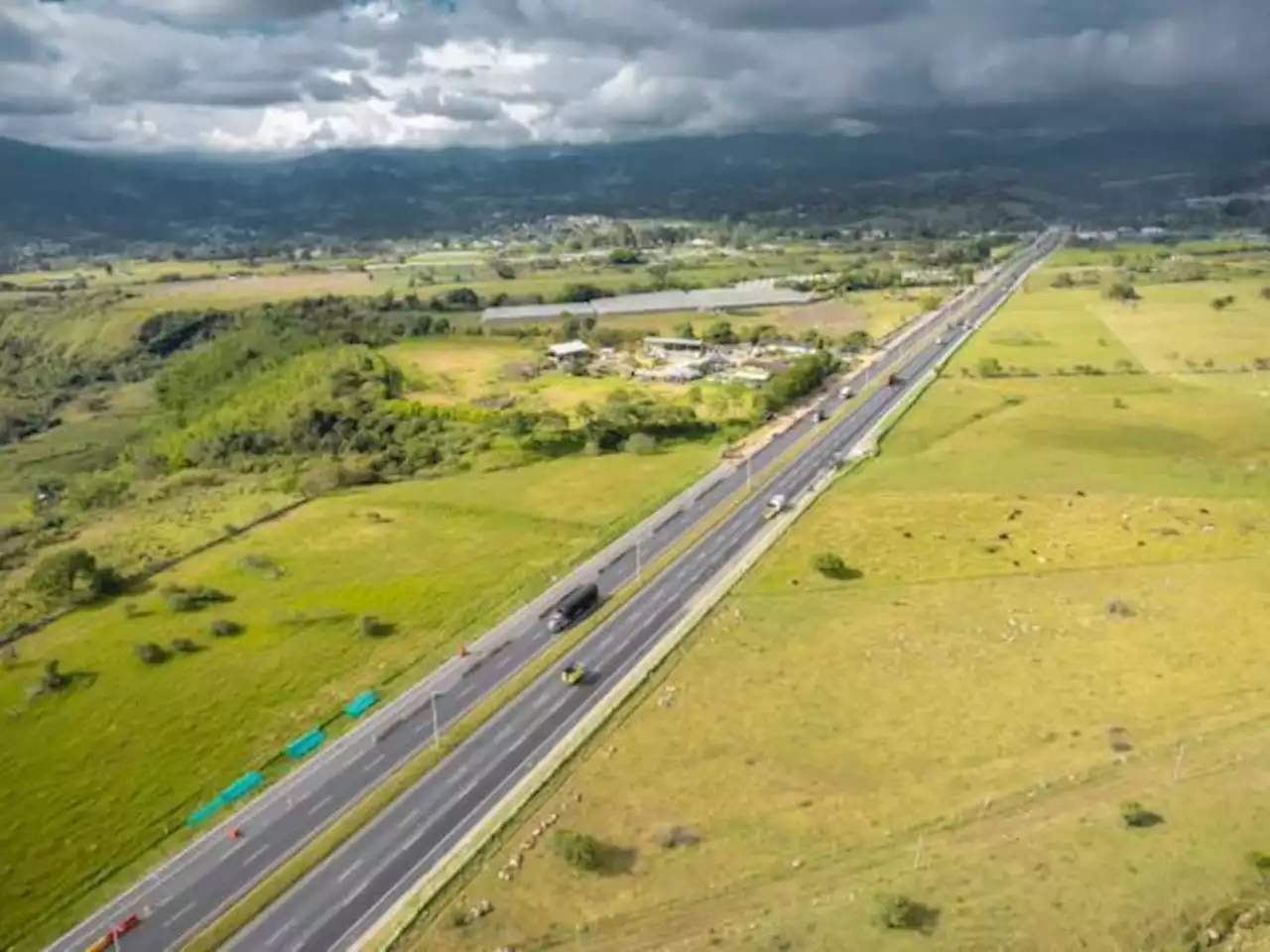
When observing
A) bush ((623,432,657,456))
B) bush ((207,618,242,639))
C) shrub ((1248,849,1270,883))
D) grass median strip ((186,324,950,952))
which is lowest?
bush ((207,618,242,639))

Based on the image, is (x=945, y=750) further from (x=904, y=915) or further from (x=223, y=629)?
(x=223, y=629)

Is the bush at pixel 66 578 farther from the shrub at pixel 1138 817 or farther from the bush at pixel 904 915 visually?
the shrub at pixel 1138 817

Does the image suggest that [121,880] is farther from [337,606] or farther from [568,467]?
[568,467]

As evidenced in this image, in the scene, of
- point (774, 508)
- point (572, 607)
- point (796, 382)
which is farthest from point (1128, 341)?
point (572, 607)

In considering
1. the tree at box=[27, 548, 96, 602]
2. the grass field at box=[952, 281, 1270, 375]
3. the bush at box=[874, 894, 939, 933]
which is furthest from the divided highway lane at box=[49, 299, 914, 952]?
the grass field at box=[952, 281, 1270, 375]

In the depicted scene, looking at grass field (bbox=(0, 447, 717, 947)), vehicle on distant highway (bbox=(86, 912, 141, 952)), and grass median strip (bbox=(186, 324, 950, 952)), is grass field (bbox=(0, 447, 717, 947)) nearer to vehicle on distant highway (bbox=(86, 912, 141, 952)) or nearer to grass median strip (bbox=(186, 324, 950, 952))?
vehicle on distant highway (bbox=(86, 912, 141, 952))

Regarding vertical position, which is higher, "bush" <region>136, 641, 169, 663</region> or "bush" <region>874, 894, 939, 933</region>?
"bush" <region>874, 894, 939, 933</region>

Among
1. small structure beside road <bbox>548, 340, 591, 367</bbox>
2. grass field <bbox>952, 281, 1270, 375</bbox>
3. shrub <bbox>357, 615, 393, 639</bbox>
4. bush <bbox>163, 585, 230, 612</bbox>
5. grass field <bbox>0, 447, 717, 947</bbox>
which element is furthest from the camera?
small structure beside road <bbox>548, 340, 591, 367</bbox>

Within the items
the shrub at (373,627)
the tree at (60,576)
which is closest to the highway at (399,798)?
the shrub at (373,627)
